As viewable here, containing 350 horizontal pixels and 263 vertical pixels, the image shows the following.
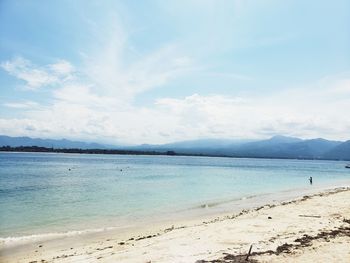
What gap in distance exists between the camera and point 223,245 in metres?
13.1

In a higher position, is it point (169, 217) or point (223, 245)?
point (223, 245)

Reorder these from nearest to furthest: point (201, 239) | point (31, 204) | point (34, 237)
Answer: point (201, 239), point (34, 237), point (31, 204)

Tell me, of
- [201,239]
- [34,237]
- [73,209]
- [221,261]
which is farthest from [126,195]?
[221,261]

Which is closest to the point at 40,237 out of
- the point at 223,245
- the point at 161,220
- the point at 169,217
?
the point at 161,220

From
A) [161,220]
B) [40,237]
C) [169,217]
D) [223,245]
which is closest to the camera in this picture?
[223,245]

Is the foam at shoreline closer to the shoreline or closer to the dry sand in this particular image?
the shoreline

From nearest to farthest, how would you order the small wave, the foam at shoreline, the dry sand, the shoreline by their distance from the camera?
1. the dry sand
2. the small wave
3. the foam at shoreline
4. the shoreline

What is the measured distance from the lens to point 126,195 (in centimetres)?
3703

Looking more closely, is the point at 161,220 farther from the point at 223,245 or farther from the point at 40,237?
the point at 223,245

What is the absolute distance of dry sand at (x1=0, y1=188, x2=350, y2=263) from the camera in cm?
→ 1141

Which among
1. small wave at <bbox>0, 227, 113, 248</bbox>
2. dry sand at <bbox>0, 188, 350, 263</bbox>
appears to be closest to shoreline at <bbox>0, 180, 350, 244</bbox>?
small wave at <bbox>0, 227, 113, 248</bbox>

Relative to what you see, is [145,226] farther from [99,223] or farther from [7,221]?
[7,221]

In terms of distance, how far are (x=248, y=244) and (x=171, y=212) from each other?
46.7 ft

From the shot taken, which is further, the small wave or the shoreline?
the shoreline
